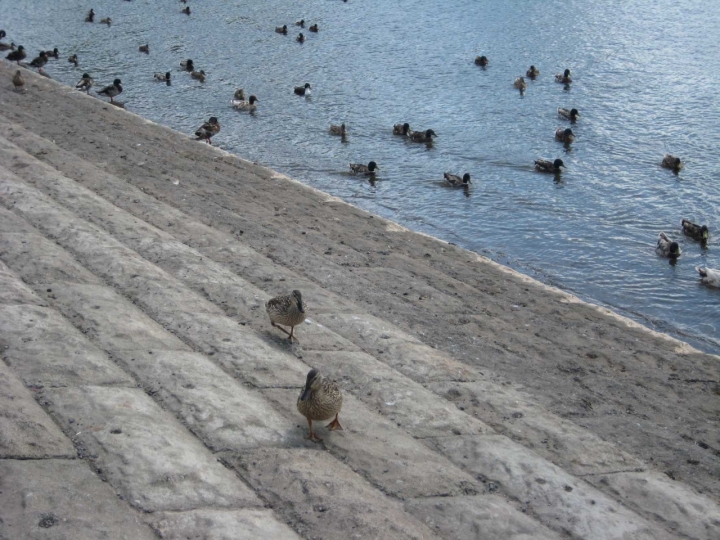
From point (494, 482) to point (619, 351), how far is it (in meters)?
5.97

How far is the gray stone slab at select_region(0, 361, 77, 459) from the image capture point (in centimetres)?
643

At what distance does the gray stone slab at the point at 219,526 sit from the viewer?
591 cm

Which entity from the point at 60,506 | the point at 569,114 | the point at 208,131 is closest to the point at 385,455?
the point at 60,506

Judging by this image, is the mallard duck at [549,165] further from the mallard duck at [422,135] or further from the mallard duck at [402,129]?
the mallard duck at [402,129]

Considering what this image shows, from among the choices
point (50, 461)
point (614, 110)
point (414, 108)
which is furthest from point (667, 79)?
point (50, 461)

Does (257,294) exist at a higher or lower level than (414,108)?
lower

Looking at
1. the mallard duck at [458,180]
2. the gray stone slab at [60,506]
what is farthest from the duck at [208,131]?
the gray stone slab at [60,506]

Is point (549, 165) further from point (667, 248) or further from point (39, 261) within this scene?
point (39, 261)

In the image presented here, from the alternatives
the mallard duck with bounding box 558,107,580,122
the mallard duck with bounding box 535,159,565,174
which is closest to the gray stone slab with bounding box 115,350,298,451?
the mallard duck with bounding box 535,159,565,174

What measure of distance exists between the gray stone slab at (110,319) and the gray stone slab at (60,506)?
9.07ft

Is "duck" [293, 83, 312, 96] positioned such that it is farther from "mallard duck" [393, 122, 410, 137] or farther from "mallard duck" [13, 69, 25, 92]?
"mallard duck" [13, 69, 25, 92]

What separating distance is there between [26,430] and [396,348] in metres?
5.31

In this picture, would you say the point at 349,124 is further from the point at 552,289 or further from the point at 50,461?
the point at 50,461

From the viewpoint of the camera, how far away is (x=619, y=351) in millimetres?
12938
